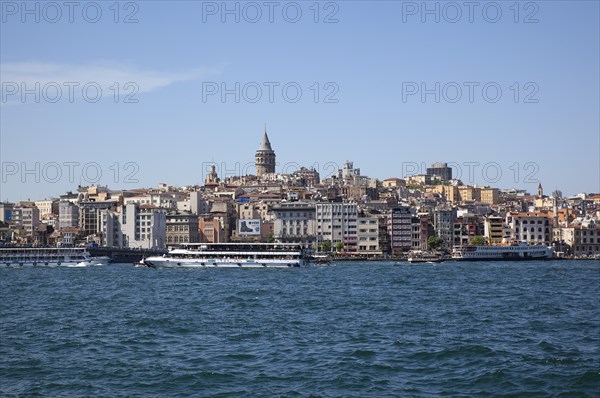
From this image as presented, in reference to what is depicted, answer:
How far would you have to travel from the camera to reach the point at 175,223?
356 feet

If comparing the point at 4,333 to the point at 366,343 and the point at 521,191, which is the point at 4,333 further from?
the point at 521,191

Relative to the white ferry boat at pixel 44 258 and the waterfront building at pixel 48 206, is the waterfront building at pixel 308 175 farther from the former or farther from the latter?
the white ferry boat at pixel 44 258

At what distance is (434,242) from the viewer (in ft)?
332

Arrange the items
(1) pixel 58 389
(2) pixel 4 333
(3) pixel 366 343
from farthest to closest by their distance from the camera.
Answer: (2) pixel 4 333 → (3) pixel 366 343 → (1) pixel 58 389

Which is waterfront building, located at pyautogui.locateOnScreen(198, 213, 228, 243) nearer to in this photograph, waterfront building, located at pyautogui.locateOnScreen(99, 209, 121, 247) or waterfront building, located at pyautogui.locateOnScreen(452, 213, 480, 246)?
waterfront building, located at pyautogui.locateOnScreen(99, 209, 121, 247)

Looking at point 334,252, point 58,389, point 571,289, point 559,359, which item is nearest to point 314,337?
point 559,359

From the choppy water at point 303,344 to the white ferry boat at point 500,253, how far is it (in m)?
54.5

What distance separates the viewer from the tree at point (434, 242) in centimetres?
10138

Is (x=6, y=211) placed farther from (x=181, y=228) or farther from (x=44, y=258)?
(x=44, y=258)

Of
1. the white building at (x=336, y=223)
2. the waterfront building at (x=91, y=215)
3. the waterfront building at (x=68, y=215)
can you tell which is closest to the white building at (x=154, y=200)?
the waterfront building at (x=91, y=215)

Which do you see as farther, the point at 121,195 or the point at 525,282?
the point at 121,195

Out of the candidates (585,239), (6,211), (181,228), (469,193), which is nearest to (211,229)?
(181,228)

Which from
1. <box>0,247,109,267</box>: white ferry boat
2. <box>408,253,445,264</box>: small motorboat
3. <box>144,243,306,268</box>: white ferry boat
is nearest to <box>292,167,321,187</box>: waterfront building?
<box>408,253,445,264</box>: small motorboat

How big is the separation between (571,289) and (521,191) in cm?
14333
